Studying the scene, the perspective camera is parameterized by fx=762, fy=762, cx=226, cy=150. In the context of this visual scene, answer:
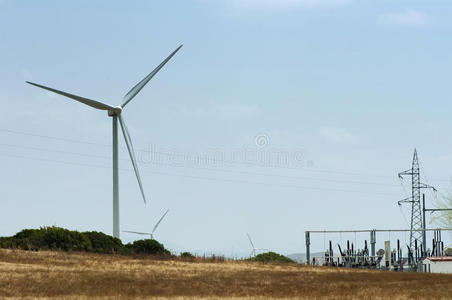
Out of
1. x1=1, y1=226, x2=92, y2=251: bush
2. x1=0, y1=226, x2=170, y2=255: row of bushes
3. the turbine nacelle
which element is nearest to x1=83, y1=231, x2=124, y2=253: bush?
x1=0, y1=226, x2=170, y2=255: row of bushes

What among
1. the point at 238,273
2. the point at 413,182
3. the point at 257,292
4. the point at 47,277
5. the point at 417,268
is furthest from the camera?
the point at 413,182

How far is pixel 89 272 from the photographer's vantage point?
152 feet

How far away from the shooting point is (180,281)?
42.7m

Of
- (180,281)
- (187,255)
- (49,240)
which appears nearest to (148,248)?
(187,255)

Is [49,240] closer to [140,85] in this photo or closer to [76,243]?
[76,243]

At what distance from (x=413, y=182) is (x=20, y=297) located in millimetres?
78509

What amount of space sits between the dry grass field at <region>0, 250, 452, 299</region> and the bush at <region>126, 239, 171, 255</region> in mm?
9155

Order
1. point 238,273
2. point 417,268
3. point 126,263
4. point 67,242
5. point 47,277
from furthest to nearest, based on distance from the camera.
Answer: point 417,268, point 67,242, point 126,263, point 238,273, point 47,277

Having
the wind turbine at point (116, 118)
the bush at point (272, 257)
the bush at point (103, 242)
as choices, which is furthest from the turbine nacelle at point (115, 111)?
the bush at point (272, 257)

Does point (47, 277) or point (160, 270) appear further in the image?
point (160, 270)

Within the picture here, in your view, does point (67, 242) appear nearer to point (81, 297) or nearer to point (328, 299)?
point (81, 297)

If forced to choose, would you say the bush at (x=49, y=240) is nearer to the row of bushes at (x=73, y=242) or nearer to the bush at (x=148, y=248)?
the row of bushes at (x=73, y=242)

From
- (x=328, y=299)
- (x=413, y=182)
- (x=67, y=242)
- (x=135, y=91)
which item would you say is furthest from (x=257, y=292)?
(x=413, y=182)

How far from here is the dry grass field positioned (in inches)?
1422
